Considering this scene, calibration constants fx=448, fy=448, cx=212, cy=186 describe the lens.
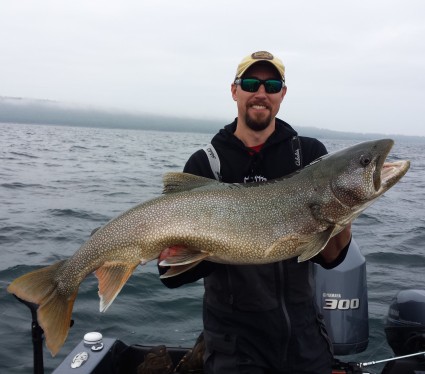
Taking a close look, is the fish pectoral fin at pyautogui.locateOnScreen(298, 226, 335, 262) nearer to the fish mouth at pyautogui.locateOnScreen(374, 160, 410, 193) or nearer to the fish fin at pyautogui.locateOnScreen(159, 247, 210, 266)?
the fish mouth at pyautogui.locateOnScreen(374, 160, 410, 193)

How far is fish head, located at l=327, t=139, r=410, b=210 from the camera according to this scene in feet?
11.5

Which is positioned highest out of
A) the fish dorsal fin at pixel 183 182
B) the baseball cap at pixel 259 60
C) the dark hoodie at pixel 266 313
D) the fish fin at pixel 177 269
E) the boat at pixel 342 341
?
the baseball cap at pixel 259 60

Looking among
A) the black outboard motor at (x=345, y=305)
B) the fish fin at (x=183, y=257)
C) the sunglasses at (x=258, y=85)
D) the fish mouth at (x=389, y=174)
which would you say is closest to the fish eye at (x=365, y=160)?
the fish mouth at (x=389, y=174)

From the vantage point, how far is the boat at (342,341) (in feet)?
14.9

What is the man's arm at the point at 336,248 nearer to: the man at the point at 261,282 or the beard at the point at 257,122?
the man at the point at 261,282

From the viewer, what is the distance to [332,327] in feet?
17.0

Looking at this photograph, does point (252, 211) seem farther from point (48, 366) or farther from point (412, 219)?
point (412, 219)

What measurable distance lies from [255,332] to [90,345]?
190 centimetres

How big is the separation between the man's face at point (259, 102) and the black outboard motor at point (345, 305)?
6.60ft

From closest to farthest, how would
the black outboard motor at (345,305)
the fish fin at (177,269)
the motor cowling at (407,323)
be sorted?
the fish fin at (177,269), the motor cowling at (407,323), the black outboard motor at (345,305)

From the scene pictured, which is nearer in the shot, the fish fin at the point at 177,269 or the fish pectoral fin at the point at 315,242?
the fish pectoral fin at the point at 315,242

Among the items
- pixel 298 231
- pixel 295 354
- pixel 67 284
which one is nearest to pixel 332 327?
pixel 295 354

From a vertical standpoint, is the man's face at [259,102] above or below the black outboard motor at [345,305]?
above

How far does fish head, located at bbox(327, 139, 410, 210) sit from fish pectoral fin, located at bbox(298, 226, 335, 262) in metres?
0.27
